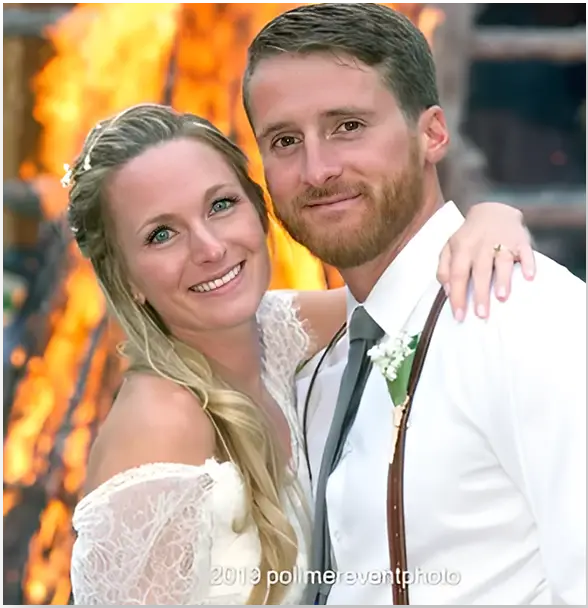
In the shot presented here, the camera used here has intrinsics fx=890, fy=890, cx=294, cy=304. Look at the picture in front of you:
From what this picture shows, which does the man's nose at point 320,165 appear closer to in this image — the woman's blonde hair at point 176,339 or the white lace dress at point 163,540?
the woman's blonde hair at point 176,339

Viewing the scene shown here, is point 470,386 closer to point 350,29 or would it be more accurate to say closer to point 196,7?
point 350,29

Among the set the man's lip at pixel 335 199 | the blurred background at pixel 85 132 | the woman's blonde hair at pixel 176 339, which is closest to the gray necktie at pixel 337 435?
the woman's blonde hair at pixel 176 339

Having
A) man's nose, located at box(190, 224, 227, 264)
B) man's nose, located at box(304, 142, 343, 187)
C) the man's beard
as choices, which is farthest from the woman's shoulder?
man's nose, located at box(304, 142, 343, 187)

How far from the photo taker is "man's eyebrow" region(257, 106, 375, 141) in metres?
1.53

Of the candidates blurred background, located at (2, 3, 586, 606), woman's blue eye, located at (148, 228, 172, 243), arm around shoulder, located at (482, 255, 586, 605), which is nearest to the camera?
arm around shoulder, located at (482, 255, 586, 605)

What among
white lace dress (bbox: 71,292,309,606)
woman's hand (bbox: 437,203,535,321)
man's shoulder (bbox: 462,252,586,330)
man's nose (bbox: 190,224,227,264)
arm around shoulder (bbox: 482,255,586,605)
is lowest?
white lace dress (bbox: 71,292,309,606)

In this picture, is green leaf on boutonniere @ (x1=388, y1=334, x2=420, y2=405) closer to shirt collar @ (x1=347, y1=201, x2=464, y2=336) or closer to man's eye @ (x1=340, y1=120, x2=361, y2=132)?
shirt collar @ (x1=347, y1=201, x2=464, y2=336)

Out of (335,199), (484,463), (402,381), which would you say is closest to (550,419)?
(484,463)

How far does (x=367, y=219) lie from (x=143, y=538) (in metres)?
0.67

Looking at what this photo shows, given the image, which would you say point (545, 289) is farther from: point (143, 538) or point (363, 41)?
point (143, 538)

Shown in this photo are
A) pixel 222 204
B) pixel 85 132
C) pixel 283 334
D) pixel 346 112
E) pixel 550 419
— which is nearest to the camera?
pixel 550 419

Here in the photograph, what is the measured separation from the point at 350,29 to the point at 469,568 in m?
0.91

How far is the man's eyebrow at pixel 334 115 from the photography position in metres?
1.53

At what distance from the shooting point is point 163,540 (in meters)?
1.54
